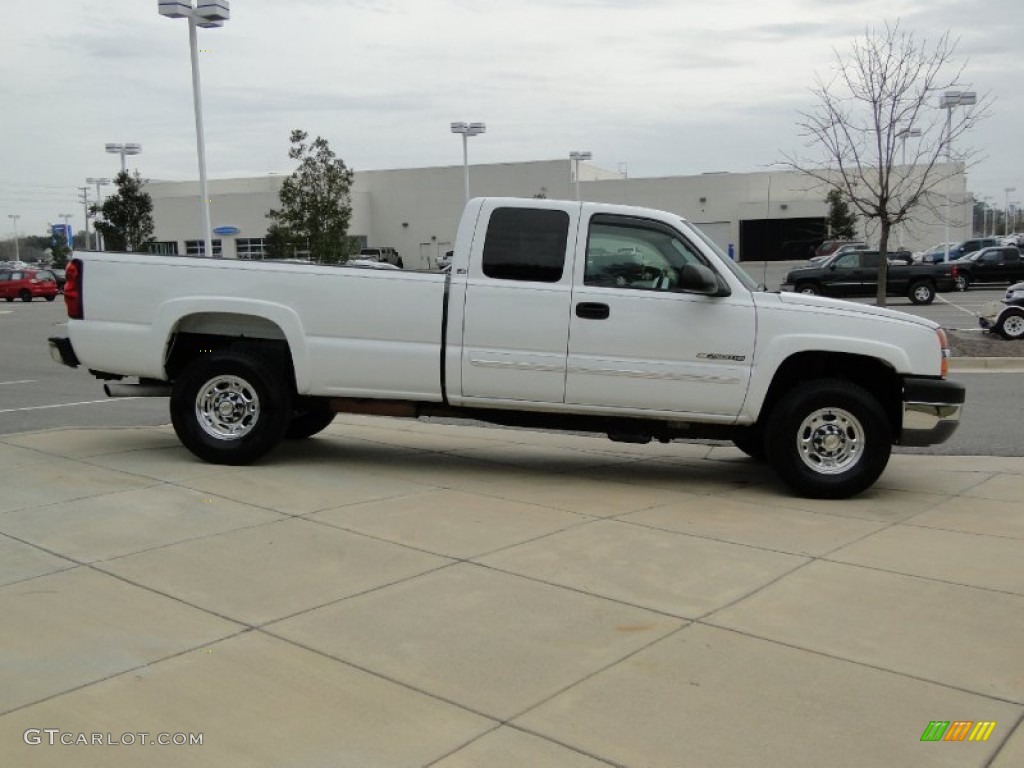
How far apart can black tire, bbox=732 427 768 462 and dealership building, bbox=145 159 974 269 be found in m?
49.7

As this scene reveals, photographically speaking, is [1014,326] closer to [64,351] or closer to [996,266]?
[64,351]

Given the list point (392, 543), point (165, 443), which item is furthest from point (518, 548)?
point (165, 443)

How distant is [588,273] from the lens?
24.4ft

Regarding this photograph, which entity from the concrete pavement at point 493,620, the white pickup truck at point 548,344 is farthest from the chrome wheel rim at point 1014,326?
the white pickup truck at point 548,344

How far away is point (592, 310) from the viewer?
7301mm

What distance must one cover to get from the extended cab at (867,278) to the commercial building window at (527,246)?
2577 centimetres

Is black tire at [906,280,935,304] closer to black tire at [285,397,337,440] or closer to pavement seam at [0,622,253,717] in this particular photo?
black tire at [285,397,337,440]

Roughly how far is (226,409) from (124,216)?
110 feet

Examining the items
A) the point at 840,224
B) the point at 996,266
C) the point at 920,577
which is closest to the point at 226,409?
the point at 920,577

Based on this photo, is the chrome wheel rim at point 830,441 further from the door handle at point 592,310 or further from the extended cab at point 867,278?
the extended cab at point 867,278

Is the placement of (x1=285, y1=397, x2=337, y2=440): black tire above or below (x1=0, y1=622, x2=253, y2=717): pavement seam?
above

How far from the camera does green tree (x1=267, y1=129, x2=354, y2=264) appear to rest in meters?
37.0

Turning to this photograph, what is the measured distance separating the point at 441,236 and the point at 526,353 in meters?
61.3

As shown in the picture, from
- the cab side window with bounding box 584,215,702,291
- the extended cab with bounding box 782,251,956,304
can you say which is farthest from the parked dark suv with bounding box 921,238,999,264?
the cab side window with bounding box 584,215,702,291
